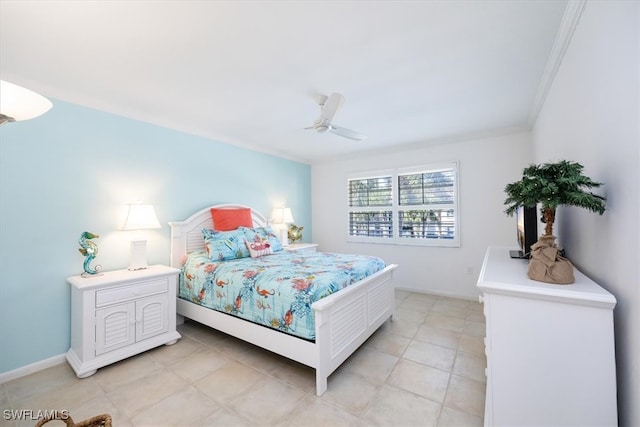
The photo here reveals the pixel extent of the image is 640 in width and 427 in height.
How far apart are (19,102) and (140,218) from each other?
1930 millimetres

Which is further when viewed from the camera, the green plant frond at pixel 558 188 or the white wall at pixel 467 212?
the white wall at pixel 467 212

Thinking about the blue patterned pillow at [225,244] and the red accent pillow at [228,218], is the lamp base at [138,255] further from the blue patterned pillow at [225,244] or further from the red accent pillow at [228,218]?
the red accent pillow at [228,218]

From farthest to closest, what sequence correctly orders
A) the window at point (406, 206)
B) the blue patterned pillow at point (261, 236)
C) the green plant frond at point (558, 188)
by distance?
1. the window at point (406, 206)
2. the blue patterned pillow at point (261, 236)
3. the green plant frond at point (558, 188)

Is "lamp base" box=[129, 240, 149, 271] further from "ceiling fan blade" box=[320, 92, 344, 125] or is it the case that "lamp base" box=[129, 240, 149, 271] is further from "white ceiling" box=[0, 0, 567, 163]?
"ceiling fan blade" box=[320, 92, 344, 125]

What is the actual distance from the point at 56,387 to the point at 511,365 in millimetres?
3008

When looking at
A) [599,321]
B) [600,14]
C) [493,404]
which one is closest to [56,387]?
[493,404]

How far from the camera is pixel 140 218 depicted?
2609 mm

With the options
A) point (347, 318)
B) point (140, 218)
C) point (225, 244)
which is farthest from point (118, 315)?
point (347, 318)

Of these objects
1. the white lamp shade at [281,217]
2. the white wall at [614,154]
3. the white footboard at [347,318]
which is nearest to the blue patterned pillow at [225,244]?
the white lamp shade at [281,217]

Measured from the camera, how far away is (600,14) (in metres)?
1.20

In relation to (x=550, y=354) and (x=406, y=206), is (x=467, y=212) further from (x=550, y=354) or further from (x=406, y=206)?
(x=550, y=354)

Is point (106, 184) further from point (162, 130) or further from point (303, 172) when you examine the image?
point (303, 172)

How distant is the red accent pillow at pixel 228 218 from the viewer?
137 inches

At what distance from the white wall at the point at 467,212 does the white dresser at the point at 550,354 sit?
272cm
